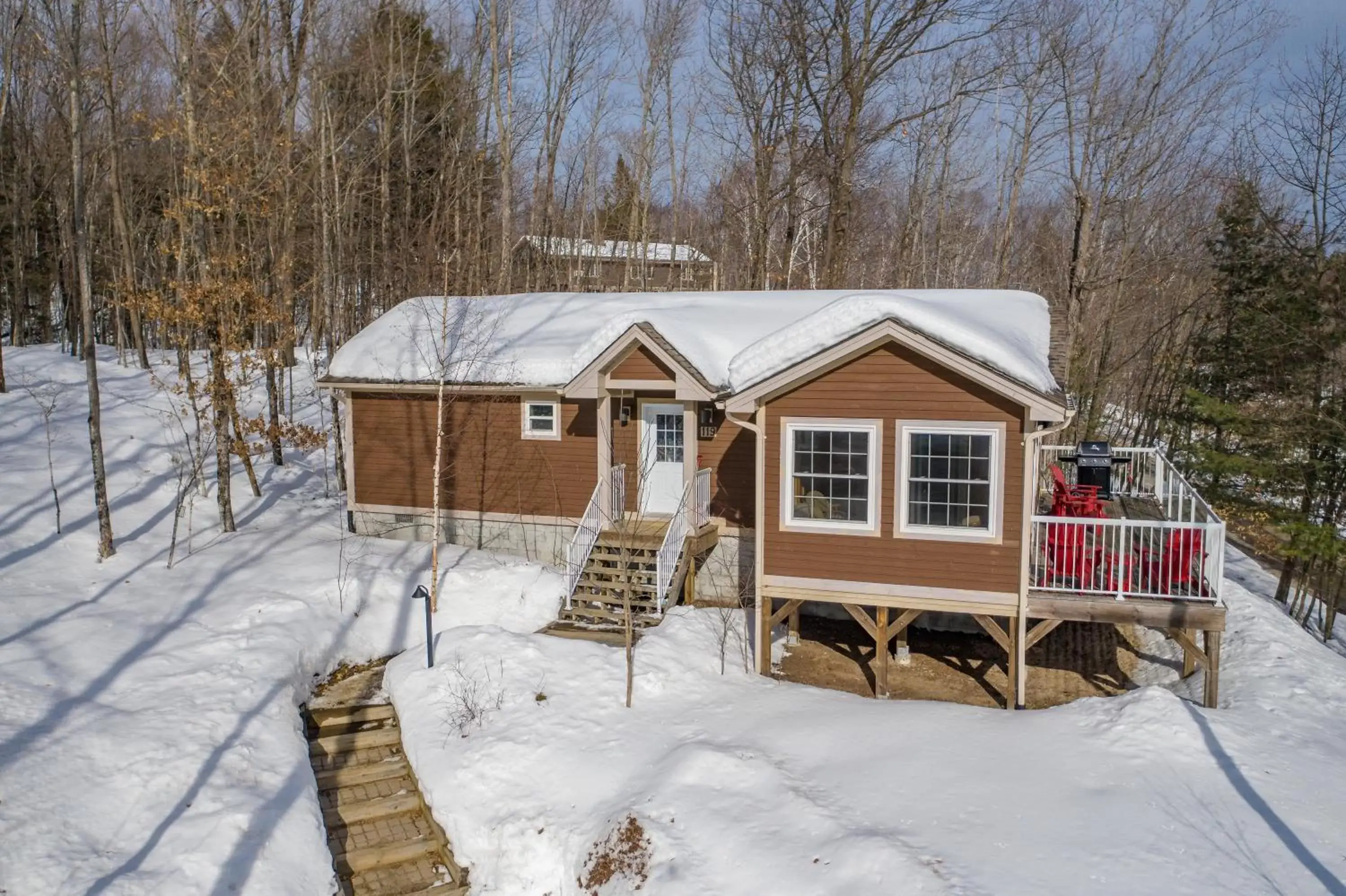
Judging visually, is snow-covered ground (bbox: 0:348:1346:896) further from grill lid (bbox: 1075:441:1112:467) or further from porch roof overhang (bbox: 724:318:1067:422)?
porch roof overhang (bbox: 724:318:1067:422)

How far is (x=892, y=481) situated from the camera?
11.5m

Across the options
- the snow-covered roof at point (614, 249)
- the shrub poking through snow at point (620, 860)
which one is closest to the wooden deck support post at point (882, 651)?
the shrub poking through snow at point (620, 860)

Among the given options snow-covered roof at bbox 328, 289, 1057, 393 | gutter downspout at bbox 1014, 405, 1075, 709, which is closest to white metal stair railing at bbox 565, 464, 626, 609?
snow-covered roof at bbox 328, 289, 1057, 393

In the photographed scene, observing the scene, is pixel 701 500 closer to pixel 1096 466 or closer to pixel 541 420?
pixel 541 420

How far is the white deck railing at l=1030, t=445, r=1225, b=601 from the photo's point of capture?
420 inches

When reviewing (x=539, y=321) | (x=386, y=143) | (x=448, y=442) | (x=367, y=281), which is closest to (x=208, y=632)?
(x=448, y=442)

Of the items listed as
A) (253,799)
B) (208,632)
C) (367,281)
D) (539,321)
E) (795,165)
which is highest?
(795,165)

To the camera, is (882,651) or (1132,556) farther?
(882,651)

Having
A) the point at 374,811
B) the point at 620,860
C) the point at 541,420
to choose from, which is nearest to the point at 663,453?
the point at 541,420

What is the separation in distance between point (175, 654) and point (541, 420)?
694 centimetres

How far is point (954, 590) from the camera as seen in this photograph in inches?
452

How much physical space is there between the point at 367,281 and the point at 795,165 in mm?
17790

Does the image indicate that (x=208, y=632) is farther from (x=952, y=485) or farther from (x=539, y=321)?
(x=952, y=485)

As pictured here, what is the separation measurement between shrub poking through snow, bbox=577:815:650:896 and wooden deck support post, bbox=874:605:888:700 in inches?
184
